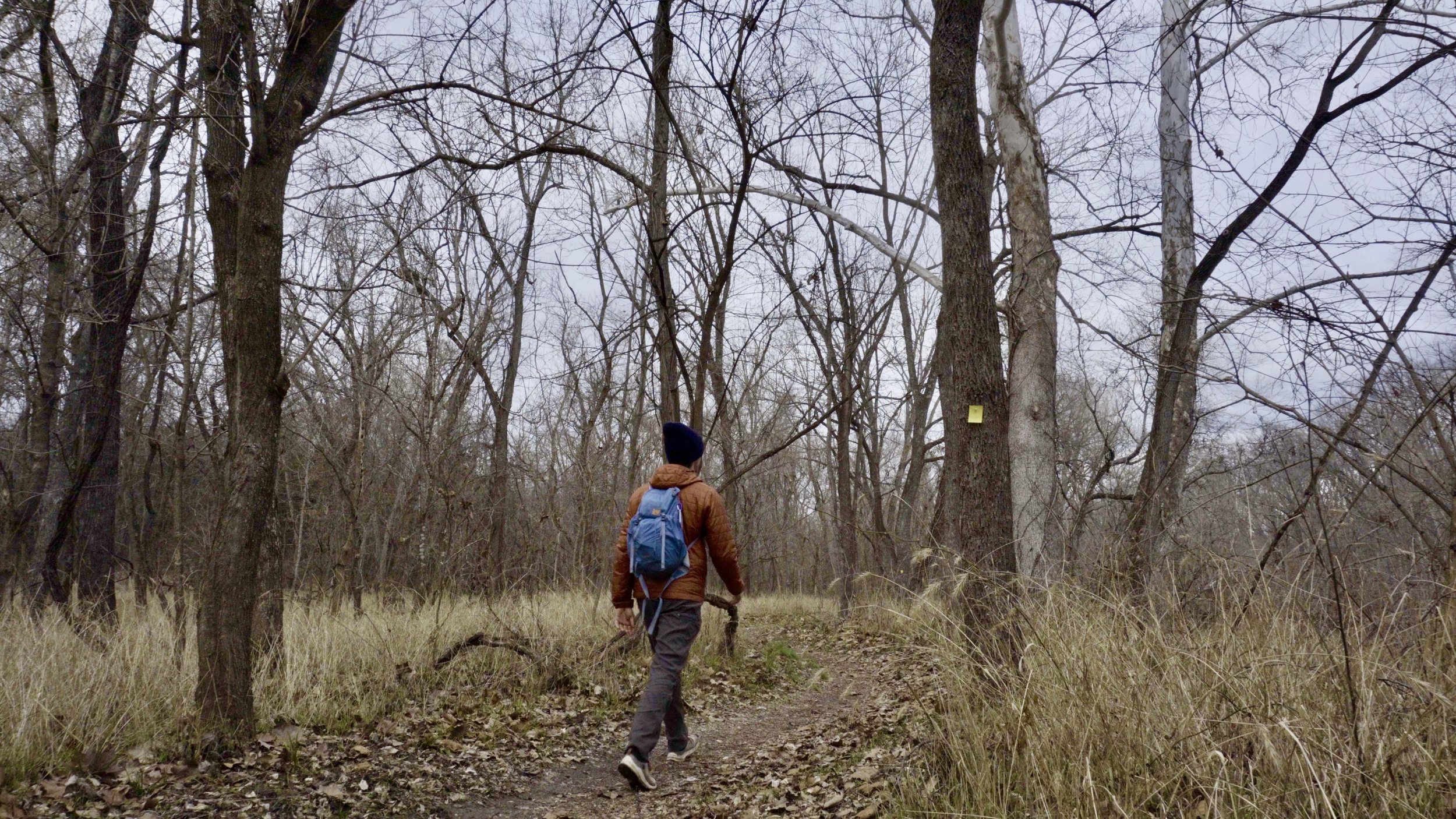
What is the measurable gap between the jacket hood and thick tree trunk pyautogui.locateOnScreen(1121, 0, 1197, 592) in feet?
10.2

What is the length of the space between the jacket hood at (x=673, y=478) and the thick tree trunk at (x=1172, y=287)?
3113mm

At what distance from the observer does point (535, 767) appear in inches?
208

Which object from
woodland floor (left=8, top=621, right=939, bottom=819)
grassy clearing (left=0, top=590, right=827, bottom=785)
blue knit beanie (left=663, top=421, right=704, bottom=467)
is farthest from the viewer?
blue knit beanie (left=663, top=421, right=704, bottom=467)

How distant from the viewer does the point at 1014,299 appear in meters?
8.05

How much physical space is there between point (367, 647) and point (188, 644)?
1.15m

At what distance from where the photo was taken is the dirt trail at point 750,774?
14.1 ft

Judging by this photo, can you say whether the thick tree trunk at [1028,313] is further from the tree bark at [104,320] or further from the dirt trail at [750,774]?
the tree bark at [104,320]

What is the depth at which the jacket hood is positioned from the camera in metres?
5.36

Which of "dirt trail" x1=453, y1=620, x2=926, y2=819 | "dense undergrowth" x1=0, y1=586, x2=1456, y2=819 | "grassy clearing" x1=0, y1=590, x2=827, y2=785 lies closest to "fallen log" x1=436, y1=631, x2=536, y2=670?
"grassy clearing" x1=0, y1=590, x2=827, y2=785

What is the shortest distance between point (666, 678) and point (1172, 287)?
551 centimetres

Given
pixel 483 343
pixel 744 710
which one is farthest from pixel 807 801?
pixel 483 343

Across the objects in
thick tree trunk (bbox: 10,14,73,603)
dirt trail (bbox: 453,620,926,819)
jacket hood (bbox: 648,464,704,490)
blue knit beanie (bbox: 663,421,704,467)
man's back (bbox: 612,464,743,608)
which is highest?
thick tree trunk (bbox: 10,14,73,603)

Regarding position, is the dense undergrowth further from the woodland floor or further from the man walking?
the man walking

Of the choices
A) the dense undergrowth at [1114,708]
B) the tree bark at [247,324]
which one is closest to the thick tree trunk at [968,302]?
the dense undergrowth at [1114,708]
